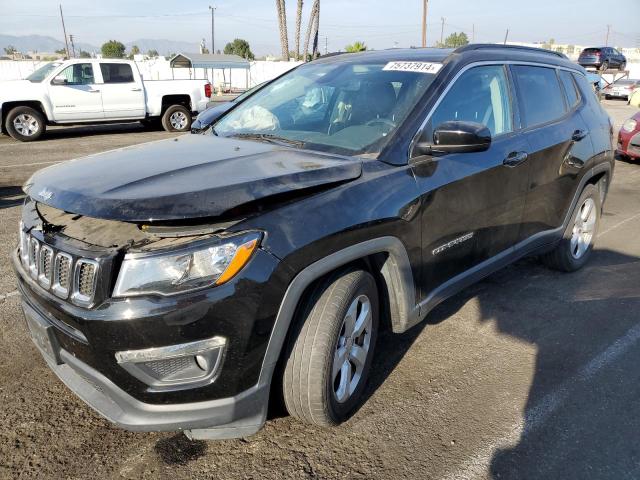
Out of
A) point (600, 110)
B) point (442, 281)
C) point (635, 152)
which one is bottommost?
point (635, 152)

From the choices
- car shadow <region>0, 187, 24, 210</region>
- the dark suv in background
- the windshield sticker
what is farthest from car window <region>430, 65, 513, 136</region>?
the dark suv in background

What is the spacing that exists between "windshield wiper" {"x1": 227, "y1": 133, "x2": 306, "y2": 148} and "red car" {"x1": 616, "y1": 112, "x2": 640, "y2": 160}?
29.4 feet

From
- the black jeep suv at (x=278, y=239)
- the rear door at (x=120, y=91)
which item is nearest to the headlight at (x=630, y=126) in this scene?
the black jeep suv at (x=278, y=239)

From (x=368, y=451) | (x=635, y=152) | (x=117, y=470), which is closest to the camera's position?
(x=117, y=470)

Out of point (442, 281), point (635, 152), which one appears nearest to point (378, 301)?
point (442, 281)

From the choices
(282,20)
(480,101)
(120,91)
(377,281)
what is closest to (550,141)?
(480,101)

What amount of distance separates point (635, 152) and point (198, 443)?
1007 cm

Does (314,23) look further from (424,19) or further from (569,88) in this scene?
(569,88)

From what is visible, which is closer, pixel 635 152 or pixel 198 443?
pixel 198 443

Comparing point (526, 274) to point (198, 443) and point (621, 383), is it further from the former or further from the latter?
point (198, 443)

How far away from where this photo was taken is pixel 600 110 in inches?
191

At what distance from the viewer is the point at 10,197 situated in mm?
6824

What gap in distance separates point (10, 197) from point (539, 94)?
248 inches

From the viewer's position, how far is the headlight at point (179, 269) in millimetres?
1975
